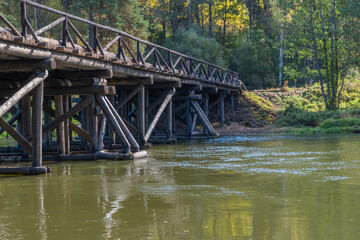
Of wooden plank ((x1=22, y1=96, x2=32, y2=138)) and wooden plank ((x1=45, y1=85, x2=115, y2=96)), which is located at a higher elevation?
wooden plank ((x1=45, y1=85, x2=115, y2=96))

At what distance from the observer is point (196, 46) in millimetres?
48469

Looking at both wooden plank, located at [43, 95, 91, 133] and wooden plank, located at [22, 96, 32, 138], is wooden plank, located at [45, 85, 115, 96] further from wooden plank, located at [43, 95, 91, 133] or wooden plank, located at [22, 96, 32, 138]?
wooden plank, located at [22, 96, 32, 138]

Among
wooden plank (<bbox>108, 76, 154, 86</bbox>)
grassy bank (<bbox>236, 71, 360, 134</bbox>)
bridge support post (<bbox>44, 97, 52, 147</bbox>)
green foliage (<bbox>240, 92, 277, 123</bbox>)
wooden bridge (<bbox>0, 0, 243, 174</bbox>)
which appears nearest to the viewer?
wooden bridge (<bbox>0, 0, 243, 174</bbox>)

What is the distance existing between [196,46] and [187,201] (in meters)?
41.6

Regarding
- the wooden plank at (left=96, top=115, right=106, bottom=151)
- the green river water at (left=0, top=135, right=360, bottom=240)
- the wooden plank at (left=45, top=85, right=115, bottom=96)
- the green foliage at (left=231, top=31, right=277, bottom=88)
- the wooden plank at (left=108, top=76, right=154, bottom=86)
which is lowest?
the green river water at (left=0, top=135, right=360, bottom=240)

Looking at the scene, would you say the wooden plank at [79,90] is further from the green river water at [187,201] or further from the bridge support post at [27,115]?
the green river water at [187,201]

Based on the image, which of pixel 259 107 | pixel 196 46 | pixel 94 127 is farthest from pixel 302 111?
pixel 94 127

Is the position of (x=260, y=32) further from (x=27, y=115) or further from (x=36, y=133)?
(x=36, y=133)

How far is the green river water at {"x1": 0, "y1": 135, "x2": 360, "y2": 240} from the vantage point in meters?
5.77

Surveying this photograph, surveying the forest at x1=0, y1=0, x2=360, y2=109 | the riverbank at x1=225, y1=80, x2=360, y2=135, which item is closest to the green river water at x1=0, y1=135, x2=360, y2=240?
the riverbank at x1=225, y1=80, x2=360, y2=135

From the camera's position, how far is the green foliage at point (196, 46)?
47.7m

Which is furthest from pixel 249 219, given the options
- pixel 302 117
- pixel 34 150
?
pixel 302 117

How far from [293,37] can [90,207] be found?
30.8m

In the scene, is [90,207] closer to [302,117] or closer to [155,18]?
[302,117]
